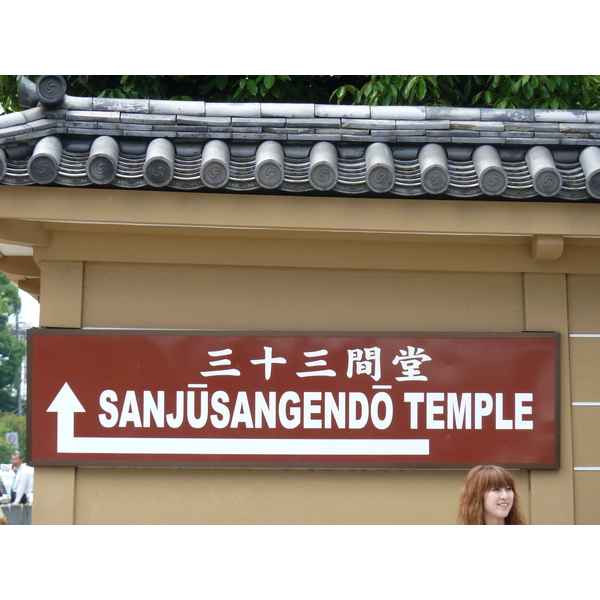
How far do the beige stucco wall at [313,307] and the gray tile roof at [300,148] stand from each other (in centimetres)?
46

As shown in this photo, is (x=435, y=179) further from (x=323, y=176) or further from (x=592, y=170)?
(x=592, y=170)

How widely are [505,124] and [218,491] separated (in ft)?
9.48

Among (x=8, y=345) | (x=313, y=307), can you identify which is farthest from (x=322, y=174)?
(x=8, y=345)

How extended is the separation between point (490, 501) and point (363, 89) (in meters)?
6.60

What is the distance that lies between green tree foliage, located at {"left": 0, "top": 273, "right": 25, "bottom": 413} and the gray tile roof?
34.4 metres

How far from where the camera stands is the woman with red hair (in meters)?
3.65

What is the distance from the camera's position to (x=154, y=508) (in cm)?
464

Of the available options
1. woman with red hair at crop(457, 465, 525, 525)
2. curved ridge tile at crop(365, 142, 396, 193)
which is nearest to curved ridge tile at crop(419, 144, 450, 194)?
curved ridge tile at crop(365, 142, 396, 193)

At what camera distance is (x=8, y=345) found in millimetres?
37750

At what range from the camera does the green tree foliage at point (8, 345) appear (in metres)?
37.4

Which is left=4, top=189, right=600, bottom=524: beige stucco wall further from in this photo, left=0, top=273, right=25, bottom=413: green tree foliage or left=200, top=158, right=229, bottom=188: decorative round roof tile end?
left=0, top=273, right=25, bottom=413: green tree foliage

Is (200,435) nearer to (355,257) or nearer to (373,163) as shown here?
(355,257)

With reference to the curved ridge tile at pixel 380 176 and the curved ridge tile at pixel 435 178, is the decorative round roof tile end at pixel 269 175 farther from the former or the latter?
the curved ridge tile at pixel 435 178

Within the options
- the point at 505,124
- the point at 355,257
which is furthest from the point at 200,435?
the point at 505,124
